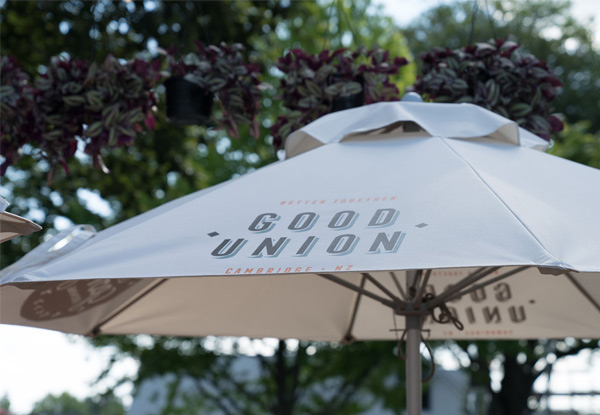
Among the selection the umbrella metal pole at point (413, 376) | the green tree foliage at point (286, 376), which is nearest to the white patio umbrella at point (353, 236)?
the umbrella metal pole at point (413, 376)

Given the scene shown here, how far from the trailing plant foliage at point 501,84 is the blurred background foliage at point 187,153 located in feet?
13.1

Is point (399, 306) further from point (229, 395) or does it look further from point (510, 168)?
point (229, 395)

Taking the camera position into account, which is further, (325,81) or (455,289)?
(325,81)

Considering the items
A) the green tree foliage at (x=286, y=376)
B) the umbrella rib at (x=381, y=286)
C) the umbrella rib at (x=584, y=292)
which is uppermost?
the green tree foliage at (x=286, y=376)

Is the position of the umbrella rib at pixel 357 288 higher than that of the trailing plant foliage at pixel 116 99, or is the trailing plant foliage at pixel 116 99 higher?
the trailing plant foliage at pixel 116 99

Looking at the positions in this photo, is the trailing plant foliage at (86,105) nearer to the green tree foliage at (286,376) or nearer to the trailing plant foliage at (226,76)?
the trailing plant foliage at (226,76)

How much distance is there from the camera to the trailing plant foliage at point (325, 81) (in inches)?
172

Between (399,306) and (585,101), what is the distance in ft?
64.1

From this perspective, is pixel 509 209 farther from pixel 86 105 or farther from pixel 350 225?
pixel 86 105

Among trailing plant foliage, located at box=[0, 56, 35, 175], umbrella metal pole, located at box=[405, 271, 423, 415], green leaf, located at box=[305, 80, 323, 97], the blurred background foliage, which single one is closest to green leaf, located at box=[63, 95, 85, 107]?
trailing plant foliage, located at box=[0, 56, 35, 175]

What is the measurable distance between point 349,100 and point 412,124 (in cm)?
105

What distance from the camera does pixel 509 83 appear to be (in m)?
4.24

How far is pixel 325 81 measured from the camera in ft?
14.5

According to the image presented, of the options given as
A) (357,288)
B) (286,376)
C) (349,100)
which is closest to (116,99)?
(349,100)
